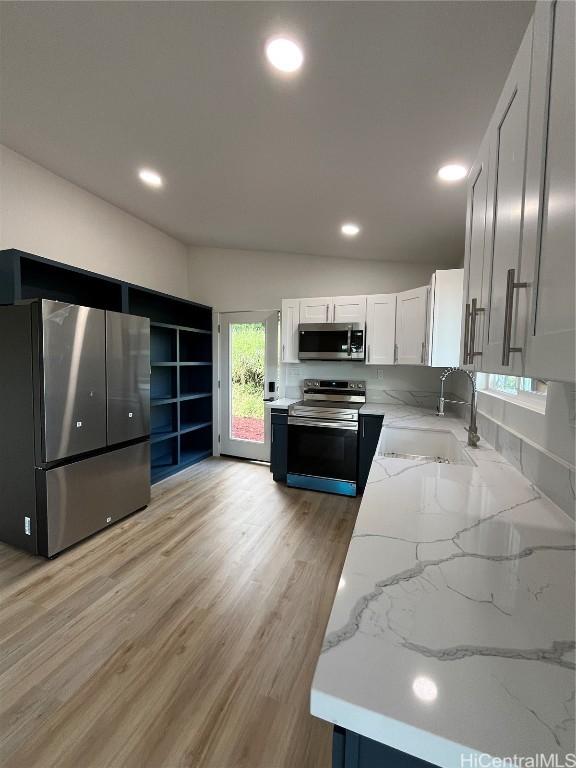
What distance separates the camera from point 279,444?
363 centimetres

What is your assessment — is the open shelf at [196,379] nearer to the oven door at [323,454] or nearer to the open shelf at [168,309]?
the open shelf at [168,309]

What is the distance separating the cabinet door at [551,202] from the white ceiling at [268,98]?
0.67 metres

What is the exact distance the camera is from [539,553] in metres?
0.87

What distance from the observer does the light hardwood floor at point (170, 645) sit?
4.01 feet

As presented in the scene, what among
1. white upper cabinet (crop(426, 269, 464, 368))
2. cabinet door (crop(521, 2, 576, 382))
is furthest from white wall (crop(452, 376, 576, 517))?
white upper cabinet (crop(426, 269, 464, 368))

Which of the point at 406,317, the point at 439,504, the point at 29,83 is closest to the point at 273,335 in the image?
the point at 406,317

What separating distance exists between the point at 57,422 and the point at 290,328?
2425 mm

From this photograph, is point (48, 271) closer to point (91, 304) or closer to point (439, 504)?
point (91, 304)

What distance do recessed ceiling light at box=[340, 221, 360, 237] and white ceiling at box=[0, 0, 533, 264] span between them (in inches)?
5.0

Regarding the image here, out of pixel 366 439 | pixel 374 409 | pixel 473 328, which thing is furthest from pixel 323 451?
pixel 473 328

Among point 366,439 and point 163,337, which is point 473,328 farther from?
point 163,337

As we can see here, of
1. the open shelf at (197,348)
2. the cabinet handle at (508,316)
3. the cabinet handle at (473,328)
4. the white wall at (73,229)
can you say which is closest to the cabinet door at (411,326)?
the cabinet handle at (473,328)

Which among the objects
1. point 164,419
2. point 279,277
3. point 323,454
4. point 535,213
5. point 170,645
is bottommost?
point 170,645

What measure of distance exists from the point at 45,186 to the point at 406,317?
338 cm
